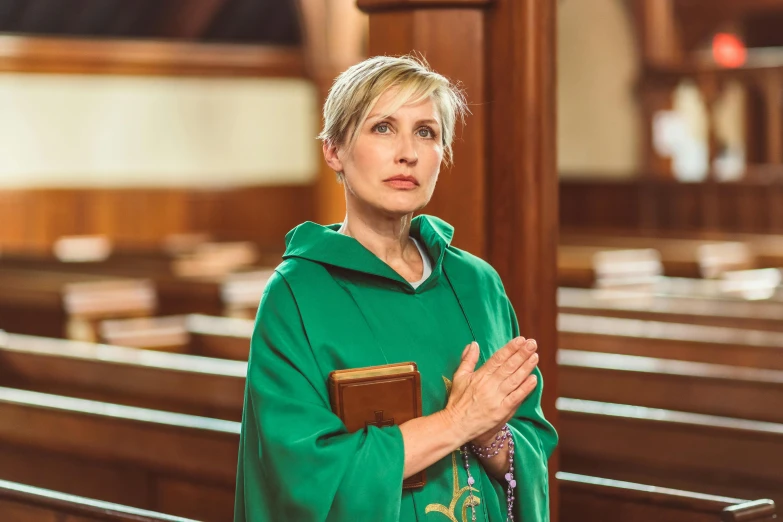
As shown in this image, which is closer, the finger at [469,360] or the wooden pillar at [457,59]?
the finger at [469,360]

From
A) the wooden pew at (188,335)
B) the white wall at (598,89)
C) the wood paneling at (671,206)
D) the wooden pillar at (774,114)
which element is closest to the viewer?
the wooden pew at (188,335)

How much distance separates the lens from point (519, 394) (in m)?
1.47

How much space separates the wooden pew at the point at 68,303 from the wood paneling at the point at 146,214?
279 centimetres

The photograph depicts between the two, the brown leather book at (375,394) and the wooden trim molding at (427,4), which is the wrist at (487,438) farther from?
the wooden trim molding at (427,4)

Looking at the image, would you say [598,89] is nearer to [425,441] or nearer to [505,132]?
[505,132]

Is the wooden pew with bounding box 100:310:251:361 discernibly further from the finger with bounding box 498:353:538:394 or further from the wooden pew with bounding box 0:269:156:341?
the finger with bounding box 498:353:538:394

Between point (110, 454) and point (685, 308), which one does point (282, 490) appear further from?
point (685, 308)

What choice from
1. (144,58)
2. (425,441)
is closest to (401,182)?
(425,441)

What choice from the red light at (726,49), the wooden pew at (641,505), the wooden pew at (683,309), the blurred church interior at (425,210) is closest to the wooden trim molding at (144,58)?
the blurred church interior at (425,210)

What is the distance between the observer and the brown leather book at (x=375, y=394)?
4.67 feet

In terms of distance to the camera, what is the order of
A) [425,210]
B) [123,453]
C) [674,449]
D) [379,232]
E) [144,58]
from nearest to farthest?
1. [379,232]
2. [425,210]
3. [674,449]
4. [123,453]
5. [144,58]

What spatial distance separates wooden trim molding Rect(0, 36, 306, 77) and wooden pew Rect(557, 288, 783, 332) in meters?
5.61

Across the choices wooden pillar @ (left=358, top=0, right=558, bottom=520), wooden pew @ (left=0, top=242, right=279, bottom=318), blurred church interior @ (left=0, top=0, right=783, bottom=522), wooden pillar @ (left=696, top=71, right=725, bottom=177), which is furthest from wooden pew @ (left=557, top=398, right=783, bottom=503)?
wooden pillar @ (left=696, top=71, right=725, bottom=177)

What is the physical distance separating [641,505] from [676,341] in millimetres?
1667
